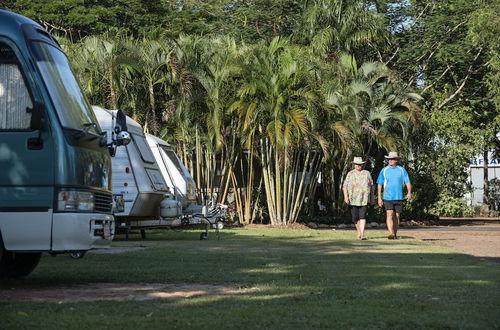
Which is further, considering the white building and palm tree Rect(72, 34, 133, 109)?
the white building

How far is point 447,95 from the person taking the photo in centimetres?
3728

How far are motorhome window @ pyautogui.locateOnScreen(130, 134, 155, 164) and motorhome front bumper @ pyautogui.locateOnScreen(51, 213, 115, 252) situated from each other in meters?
9.96

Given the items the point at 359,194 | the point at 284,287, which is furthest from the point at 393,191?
the point at 284,287

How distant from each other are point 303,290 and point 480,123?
30368mm

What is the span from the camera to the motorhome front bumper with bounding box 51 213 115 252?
30.9 feet

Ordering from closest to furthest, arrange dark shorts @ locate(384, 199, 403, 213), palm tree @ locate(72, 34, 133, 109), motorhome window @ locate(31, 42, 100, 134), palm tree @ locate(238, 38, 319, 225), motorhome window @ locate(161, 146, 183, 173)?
1. motorhome window @ locate(31, 42, 100, 134)
2. dark shorts @ locate(384, 199, 403, 213)
3. motorhome window @ locate(161, 146, 183, 173)
4. palm tree @ locate(238, 38, 319, 225)
5. palm tree @ locate(72, 34, 133, 109)

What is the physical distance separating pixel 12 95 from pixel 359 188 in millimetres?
12196

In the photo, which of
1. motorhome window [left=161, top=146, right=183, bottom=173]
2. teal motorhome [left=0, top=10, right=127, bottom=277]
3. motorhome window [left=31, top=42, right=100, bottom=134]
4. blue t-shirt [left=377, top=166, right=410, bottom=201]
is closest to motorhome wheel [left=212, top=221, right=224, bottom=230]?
motorhome window [left=161, top=146, right=183, bottom=173]

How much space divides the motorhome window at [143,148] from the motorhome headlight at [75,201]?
33.5 feet

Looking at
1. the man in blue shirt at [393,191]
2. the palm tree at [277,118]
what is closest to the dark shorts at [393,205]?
the man in blue shirt at [393,191]

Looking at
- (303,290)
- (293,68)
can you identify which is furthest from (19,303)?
(293,68)

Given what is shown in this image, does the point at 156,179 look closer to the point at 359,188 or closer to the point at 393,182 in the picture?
the point at 359,188

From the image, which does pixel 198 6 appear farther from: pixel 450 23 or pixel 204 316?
pixel 204 316

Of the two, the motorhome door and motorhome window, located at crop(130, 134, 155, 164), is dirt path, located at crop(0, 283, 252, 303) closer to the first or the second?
the motorhome door
